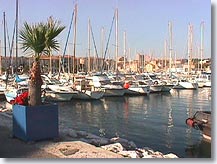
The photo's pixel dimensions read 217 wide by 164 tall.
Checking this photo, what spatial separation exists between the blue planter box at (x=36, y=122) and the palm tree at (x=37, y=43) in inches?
10.7

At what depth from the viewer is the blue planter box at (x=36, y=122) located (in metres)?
5.18

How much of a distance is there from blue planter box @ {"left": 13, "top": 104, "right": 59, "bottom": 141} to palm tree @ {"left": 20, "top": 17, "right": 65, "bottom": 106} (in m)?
0.27

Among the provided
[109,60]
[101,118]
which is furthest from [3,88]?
[109,60]

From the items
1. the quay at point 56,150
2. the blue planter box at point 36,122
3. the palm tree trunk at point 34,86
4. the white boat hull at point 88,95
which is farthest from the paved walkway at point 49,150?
the white boat hull at point 88,95

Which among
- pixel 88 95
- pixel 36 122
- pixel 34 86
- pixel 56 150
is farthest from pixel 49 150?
pixel 88 95

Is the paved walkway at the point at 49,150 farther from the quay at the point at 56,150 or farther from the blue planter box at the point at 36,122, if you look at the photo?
the blue planter box at the point at 36,122

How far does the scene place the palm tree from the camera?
5316 millimetres

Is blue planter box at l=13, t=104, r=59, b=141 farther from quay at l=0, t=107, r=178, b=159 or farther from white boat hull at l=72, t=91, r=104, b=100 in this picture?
white boat hull at l=72, t=91, r=104, b=100

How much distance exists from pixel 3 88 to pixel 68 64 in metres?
10.7

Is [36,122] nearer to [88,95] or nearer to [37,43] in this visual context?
[37,43]

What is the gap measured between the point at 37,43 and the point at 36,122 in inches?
46.1

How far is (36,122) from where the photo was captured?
17.1 feet

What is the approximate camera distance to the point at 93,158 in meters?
4.44

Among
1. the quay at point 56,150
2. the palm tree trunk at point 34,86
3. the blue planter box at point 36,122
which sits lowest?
the quay at point 56,150
